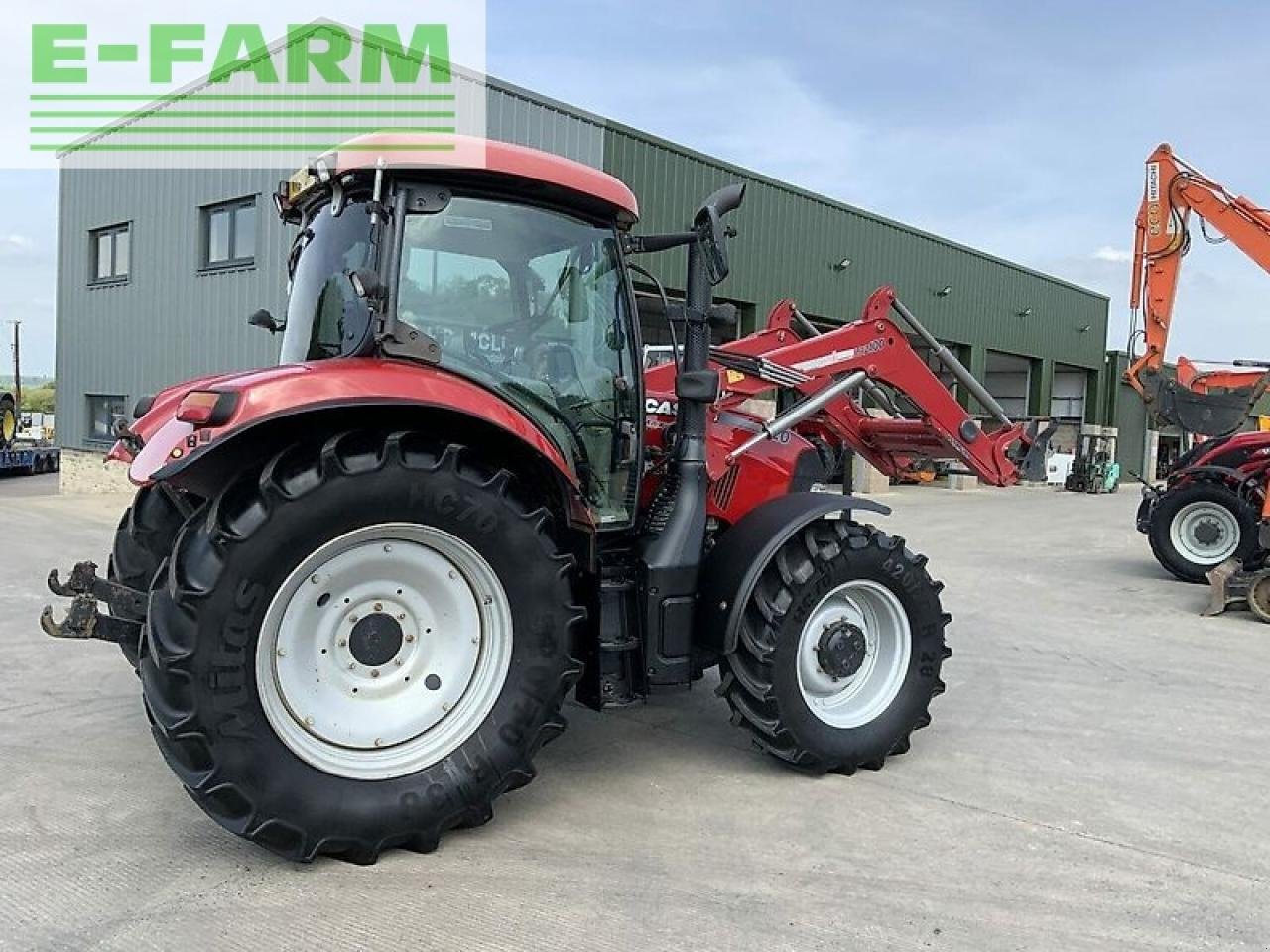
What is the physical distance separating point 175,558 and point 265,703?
50cm

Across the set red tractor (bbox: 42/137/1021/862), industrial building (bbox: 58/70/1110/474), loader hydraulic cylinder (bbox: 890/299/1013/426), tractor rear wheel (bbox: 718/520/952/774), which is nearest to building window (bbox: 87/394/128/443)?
industrial building (bbox: 58/70/1110/474)

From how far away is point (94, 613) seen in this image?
10.7 ft

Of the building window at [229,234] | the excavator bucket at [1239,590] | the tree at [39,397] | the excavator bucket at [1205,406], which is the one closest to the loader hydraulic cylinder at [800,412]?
the excavator bucket at [1239,590]

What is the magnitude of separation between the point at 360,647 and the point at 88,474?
631 inches

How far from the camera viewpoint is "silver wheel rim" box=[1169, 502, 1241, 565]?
9794 millimetres

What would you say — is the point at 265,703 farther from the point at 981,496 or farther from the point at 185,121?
the point at 981,496

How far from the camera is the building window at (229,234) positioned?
46.9 feet

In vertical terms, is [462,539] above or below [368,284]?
below

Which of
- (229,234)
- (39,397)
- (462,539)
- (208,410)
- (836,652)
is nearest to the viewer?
(208,410)

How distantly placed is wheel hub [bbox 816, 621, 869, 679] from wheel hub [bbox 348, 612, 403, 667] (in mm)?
1748

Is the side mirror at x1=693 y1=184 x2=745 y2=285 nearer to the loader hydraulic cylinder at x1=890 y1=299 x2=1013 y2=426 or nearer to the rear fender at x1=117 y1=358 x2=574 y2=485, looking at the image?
the rear fender at x1=117 y1=358 x2=574 y2=485

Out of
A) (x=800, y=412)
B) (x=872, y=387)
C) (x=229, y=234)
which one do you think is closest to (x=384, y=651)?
(x=800, y=412)

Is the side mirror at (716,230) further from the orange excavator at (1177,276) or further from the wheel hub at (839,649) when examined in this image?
the orange excavator at (1177,276)

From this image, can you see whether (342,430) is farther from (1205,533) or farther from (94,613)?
(1205,533)
